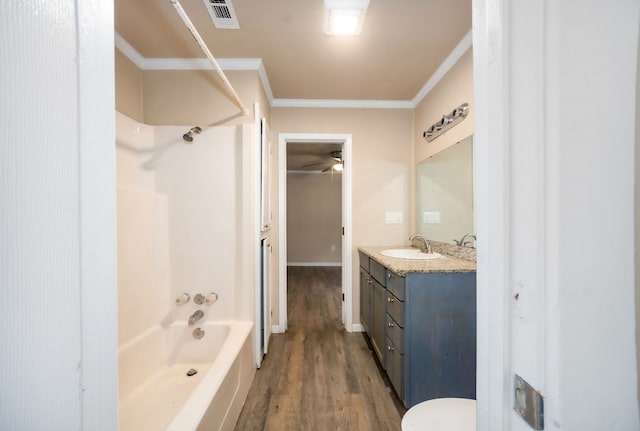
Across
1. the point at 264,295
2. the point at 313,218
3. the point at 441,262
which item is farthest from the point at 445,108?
the point at 313,218

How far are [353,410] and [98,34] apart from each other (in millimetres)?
2009

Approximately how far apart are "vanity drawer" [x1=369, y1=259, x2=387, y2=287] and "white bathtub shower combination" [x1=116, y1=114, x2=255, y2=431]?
1.00 metres

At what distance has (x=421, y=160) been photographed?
8.27 ft

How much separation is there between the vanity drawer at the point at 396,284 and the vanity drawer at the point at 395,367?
0.36 m

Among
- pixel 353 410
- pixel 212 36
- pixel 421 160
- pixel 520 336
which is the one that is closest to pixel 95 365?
pixel 520 336

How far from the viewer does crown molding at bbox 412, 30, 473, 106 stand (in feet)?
5.77

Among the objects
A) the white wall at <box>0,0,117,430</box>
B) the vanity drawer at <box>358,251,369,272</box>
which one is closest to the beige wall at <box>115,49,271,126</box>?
the vanity drawer at <box>358,251,369,272</box>

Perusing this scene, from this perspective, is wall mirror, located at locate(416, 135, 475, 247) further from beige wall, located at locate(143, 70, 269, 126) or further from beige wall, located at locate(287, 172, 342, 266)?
beige wall, located at locate(287, 172, 342, 266)

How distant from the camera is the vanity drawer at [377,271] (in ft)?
6.17

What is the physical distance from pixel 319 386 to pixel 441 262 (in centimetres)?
124

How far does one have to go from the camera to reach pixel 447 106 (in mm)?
2053

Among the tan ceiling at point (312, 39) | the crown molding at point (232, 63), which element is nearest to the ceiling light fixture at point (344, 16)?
the tan ceiling at point (312, 39)

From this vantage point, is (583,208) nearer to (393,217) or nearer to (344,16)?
(344,16)

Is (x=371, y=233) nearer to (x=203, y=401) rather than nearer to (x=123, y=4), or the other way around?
(x=203, y=401)
